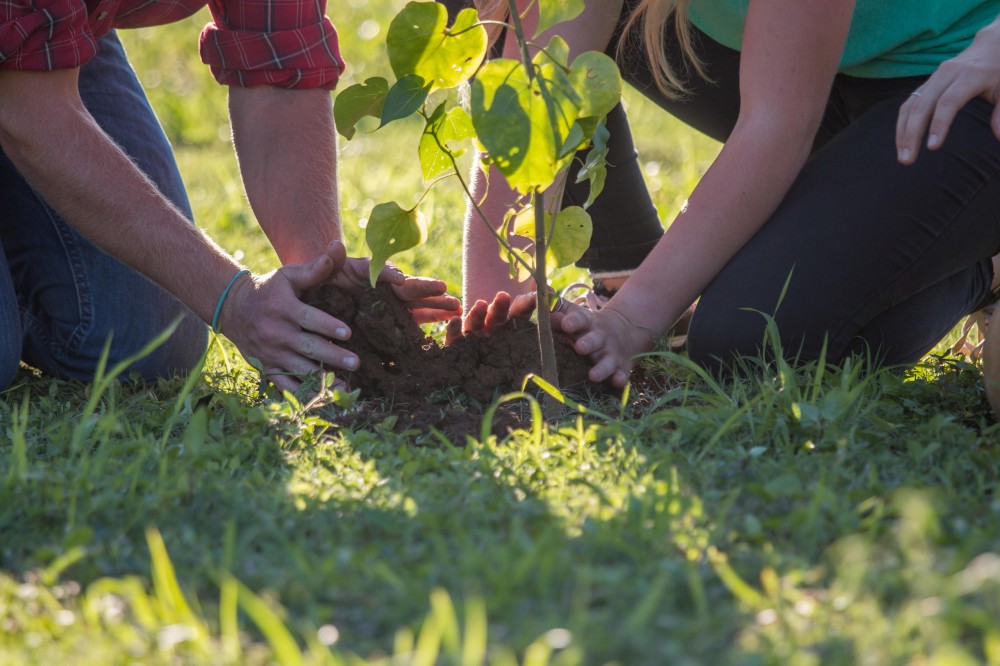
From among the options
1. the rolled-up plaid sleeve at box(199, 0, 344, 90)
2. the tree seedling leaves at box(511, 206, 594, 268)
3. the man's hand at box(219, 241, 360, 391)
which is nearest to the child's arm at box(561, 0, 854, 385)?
the tree seedling leaves at box(511, 206, 594, 268)

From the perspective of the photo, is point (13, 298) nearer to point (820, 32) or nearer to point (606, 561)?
point (606, 561)

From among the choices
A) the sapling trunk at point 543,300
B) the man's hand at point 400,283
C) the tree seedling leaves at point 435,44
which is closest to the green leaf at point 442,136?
the tree seedling leaves at point 435,44

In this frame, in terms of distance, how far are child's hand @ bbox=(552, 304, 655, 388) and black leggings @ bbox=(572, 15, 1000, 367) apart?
0.13m

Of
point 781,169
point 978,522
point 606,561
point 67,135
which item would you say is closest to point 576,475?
point 606,561

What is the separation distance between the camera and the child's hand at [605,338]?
1902 mm

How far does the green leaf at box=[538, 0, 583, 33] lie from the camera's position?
155 cm

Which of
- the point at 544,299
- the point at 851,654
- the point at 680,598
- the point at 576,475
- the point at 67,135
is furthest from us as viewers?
the point at 67,135

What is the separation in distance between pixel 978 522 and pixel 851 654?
37cm

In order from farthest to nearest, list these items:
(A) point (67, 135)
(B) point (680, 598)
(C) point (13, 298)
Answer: (C) point (13, 298) → (A) point (67, 135) → (B) point (680, 598)

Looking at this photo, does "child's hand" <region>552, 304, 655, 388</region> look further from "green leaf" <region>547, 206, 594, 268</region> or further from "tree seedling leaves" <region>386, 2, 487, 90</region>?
"tree seedling leaves" <region>386, 2, 487, 90</region>

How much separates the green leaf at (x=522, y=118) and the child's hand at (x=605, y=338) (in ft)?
1.44

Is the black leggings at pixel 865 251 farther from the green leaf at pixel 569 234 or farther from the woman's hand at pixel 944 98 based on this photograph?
the green leaf at pixel 569 234

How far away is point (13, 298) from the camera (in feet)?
7.16

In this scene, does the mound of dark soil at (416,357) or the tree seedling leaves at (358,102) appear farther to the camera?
the mound of dark soil at (416,357)
